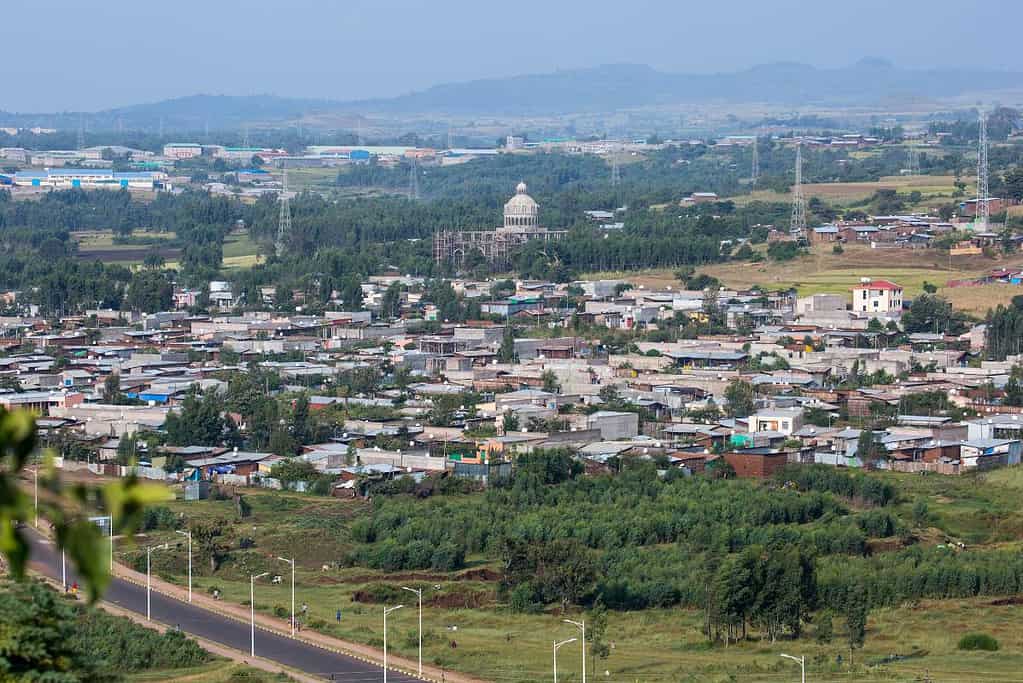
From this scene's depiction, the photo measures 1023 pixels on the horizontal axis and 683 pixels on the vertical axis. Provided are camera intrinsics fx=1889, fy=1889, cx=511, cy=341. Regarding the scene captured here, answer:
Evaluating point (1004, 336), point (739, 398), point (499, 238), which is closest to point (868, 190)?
point (499, 238)

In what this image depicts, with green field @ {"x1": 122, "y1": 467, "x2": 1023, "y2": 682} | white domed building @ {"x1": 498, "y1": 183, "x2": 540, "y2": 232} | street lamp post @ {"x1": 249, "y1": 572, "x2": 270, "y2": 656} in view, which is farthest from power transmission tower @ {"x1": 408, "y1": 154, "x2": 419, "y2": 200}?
street lamp post @ {"x1": 249, "y1": 572, "x2": 270, "y2": 656}

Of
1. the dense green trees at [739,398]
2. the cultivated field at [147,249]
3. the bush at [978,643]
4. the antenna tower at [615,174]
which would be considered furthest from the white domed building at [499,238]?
the bush at [978,643]

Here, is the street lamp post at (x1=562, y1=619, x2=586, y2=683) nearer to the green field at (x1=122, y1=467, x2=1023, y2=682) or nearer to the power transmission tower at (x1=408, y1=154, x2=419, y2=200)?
the green field at (x1=122, y1=467, x2=1023, y2=682)

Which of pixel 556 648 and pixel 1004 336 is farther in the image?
pixel 1004 336

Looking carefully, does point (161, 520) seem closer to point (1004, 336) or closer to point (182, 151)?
point (1004, 336)

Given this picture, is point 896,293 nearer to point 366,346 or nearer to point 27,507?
point 366,346

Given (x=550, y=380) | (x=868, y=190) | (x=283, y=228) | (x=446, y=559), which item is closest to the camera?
(x=446, y=559)
